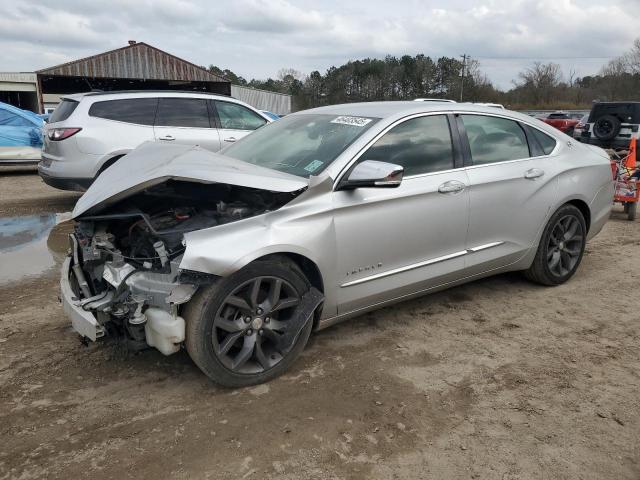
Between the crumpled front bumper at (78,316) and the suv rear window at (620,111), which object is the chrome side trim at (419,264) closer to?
the crumpled front bumper at (78,316)

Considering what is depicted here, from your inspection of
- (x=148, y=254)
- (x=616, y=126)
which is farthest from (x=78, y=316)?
(x=616, y=126)

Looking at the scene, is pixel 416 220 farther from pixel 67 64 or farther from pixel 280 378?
pixel 67 64

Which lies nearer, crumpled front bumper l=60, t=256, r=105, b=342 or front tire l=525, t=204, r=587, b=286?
crumpled front bumper l=60, t=256, r=105, b=342

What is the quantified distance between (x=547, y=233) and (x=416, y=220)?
1586mm

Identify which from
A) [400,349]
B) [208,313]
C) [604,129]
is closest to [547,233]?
[400,349]

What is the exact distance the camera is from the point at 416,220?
3.67m

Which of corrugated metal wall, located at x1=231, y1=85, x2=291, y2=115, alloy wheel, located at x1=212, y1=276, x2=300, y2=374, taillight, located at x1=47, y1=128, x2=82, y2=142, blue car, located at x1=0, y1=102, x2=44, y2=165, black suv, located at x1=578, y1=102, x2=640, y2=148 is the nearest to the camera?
alloy wheel, located at x1=212, y1=276, x2=300, y2=374

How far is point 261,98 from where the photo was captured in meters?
40.4

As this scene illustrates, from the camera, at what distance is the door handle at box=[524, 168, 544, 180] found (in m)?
4.36

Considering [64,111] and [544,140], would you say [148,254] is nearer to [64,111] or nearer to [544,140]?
[544,140]

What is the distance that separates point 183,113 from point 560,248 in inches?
235

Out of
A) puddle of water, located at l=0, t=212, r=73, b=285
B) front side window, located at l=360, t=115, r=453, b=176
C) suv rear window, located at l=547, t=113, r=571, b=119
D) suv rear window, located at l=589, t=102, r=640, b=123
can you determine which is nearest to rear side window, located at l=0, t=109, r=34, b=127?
puddle of water, located at l=0, t=212, r=73, b=285

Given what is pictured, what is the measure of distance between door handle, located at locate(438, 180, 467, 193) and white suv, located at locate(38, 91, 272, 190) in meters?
4.82

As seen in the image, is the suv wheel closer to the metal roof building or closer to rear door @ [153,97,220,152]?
rear door @ [153,97,220,152]
